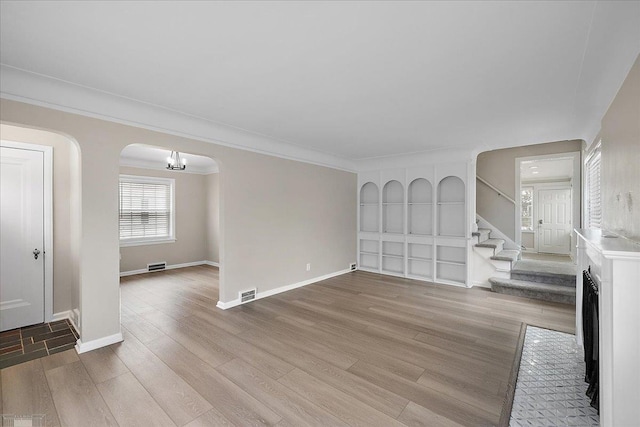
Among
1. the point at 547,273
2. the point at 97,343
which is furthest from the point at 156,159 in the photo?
the point at 547,273

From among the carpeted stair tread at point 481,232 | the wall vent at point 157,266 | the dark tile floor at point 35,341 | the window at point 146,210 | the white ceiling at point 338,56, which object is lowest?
the dark tile floor at point 35,341

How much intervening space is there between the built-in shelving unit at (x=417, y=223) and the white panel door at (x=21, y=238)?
525 centimetres

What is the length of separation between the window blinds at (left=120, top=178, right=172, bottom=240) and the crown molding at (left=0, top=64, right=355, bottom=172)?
11.8 ft

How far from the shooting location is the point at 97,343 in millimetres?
2770

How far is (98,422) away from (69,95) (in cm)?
265

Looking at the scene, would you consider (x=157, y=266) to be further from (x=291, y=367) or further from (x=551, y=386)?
(x=551, y=386)

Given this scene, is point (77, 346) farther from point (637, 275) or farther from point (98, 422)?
point (637, 275)

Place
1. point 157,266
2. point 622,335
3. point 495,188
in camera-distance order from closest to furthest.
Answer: point 622,335, point 495,188, point 157,266

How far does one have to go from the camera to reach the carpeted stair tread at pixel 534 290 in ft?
13.3

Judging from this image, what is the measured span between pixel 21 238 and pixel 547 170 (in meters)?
10.3

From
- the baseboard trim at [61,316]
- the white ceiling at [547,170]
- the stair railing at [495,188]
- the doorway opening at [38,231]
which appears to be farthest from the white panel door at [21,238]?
the white ceiling at [547,170]

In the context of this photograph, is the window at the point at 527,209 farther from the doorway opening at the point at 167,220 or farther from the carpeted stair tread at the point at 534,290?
the doorway opening at the point at 167,220

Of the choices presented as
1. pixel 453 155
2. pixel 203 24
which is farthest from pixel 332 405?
pixel 453 155

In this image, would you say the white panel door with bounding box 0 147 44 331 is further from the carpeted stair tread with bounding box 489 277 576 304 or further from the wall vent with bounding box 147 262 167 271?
the carpeted stair tread with bounding box 489 277 576 304
